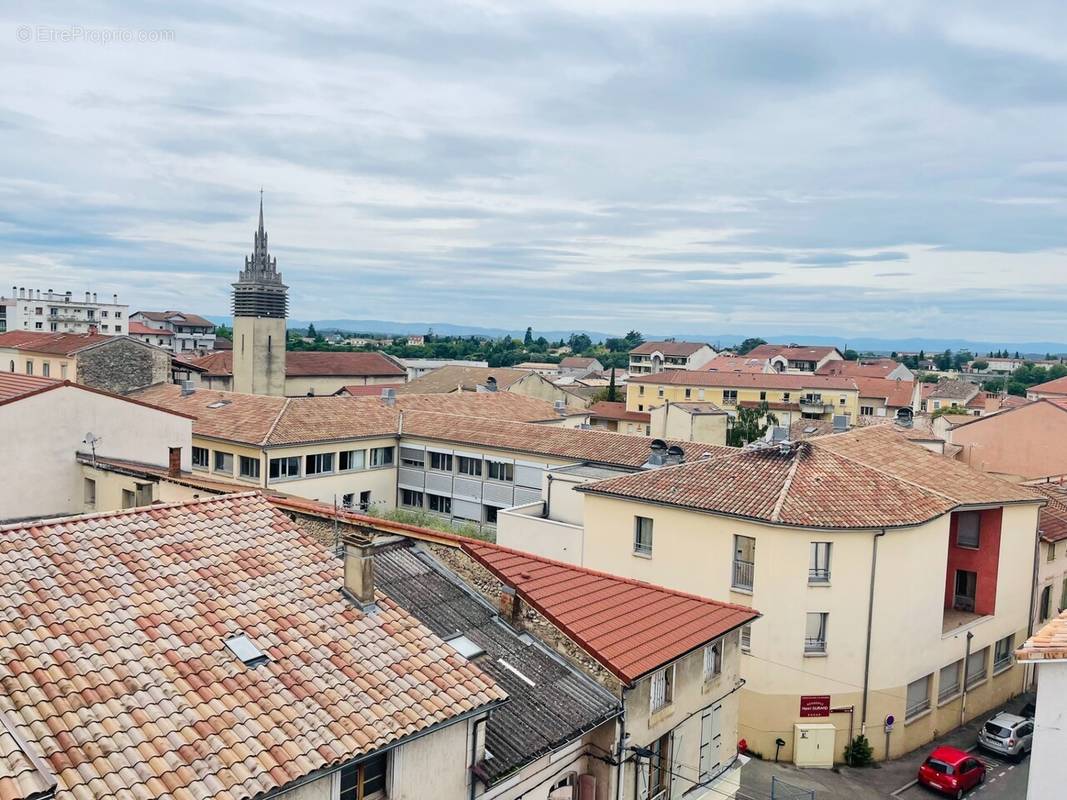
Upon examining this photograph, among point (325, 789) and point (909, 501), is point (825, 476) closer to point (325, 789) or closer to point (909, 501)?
point (909, 501)

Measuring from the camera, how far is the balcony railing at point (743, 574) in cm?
2752

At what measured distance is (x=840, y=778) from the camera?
26625 millimetres

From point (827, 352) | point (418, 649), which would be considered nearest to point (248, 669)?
point (418, 649)

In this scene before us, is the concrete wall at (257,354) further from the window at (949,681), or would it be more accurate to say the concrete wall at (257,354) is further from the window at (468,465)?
the window at (949,681)

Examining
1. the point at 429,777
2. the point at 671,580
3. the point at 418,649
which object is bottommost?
the point at 671,580

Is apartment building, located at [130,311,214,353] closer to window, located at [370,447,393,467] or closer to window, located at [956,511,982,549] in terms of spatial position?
window, located at [370,447,393,467]

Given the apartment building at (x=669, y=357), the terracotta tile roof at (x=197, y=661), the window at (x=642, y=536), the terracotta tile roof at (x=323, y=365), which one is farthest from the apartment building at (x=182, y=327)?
the terracotta tile roof at (x=197, y=661)

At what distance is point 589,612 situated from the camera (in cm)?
1598

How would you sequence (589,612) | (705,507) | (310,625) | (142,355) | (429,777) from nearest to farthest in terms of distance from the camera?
(429,777) → (310,625) → (589,612) → (705,507) → (142,355)

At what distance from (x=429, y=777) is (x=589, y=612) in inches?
208

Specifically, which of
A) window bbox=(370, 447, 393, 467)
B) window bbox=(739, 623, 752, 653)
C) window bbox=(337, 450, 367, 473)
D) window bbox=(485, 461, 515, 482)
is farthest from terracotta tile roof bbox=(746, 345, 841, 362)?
window bbox=(739, 623, 752, 653)

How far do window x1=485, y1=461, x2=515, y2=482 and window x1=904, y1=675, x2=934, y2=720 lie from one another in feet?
71.5

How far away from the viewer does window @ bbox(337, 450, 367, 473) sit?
4731cm

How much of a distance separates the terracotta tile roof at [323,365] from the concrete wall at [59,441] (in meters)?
60.3
